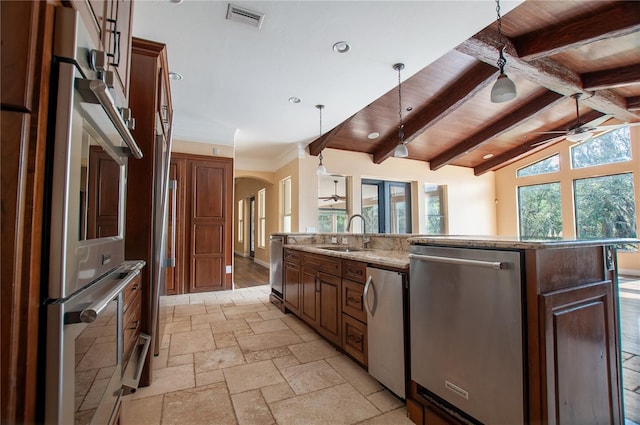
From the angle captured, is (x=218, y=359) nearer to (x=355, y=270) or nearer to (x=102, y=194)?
(x=355, y=270)

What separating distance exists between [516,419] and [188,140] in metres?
5.11

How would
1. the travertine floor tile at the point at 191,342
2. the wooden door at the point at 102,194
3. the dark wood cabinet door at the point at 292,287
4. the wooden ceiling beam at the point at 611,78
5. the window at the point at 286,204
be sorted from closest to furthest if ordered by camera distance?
the wooden door at the point at 102,194, the travertine floor tile at the point at 191,342, the dark wood cabinet door at the point at 292,287, the wooden ceiling beam at the point at 611,78, the window at the point at 286,204

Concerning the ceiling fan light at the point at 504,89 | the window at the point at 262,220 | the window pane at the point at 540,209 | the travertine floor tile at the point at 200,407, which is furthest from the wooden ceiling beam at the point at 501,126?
the travertine floor tile at the point at 200,407

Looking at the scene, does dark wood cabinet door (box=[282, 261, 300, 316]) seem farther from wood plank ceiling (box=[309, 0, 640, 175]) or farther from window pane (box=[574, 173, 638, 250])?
window pane (box=[574, 173, 638, 250])

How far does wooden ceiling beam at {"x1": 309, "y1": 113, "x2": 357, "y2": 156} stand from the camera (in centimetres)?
503

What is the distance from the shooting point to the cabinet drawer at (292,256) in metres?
3.29

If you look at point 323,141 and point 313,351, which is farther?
point 323,141

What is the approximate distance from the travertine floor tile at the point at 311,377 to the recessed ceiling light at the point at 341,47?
9.08 feet

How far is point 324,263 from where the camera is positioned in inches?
105

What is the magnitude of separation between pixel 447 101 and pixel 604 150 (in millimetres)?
4956

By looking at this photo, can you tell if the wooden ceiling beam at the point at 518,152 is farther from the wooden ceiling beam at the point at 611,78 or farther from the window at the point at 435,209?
the wooden ceiling beam at the point at 611,78

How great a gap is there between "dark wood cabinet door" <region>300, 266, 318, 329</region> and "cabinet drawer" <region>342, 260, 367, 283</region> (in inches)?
22.1

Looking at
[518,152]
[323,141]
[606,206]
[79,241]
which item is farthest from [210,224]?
[606,206]

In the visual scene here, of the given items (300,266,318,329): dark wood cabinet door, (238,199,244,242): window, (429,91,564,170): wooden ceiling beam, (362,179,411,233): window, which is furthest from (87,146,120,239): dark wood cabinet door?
(238,199,244,242): window
